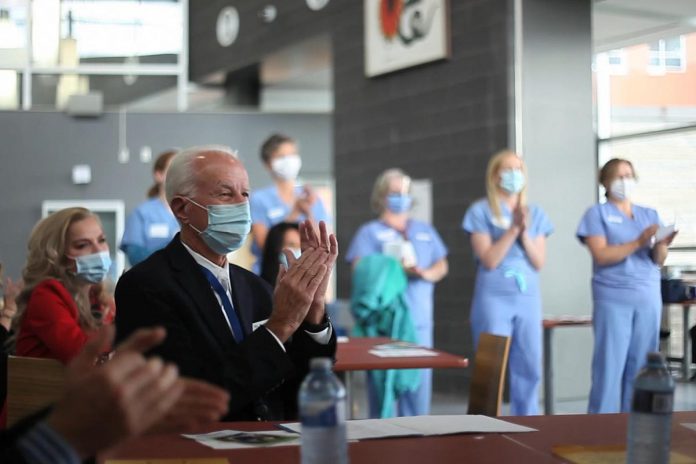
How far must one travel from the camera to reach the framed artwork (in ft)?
26.9

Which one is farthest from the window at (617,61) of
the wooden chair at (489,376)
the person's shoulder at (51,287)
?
the person's shoulder at (51,287)

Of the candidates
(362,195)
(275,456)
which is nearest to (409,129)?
(362,195)

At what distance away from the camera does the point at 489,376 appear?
3.31 meters

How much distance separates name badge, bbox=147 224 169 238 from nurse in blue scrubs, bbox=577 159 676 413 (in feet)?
7.72

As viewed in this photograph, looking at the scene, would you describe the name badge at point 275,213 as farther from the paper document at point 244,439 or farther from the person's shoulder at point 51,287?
the paper document at point 244,439

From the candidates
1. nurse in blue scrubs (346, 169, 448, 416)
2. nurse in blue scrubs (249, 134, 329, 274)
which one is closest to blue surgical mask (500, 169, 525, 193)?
nurse in blue scrubs (346, 169, 448, 416)

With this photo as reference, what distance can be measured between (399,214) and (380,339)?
1263 mm

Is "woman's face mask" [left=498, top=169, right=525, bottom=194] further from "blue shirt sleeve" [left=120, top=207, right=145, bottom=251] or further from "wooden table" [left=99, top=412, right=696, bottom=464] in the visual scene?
"wooden table" [left=99, top=412, right=696, bottom=464]

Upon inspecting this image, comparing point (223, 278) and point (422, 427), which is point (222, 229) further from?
point (422, 427)

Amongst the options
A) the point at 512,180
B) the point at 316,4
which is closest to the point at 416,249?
the point at 512,180

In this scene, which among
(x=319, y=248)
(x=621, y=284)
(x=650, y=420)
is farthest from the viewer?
(x=621, y=284)

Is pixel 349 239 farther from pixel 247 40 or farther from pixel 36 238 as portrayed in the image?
pixel 36 238

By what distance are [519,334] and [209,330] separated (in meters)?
3.44

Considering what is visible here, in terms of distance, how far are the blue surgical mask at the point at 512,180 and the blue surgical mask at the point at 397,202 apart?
2.03 ft
